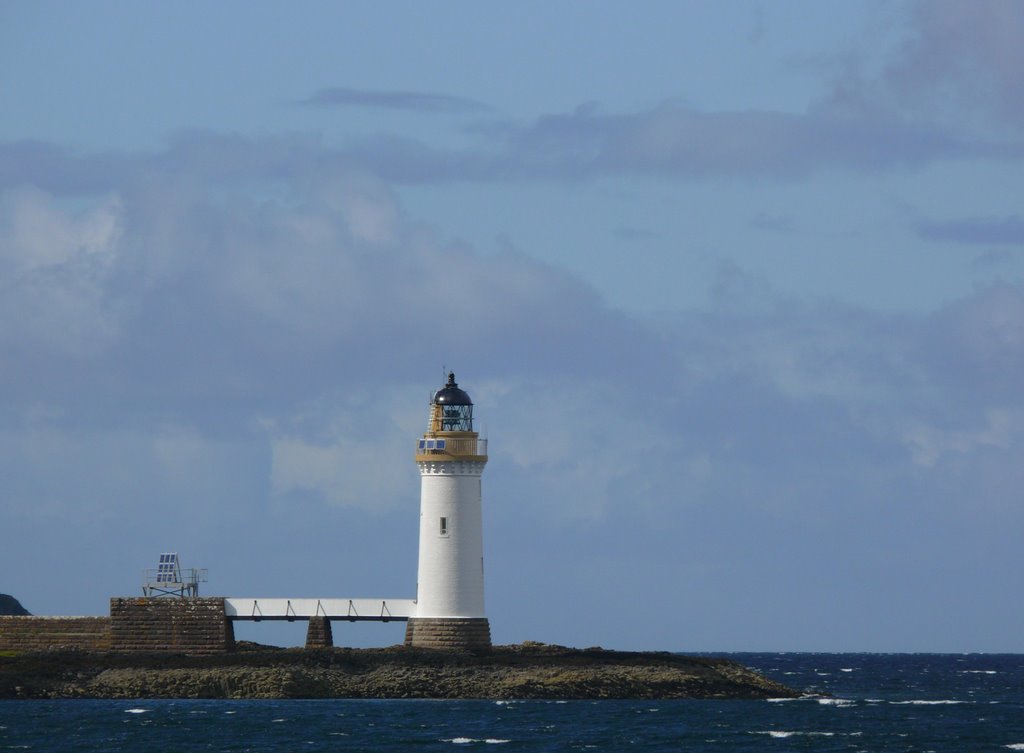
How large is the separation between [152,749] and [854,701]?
31.4 metres

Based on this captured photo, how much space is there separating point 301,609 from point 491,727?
11.0 metres

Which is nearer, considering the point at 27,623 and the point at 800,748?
the point at 800,748

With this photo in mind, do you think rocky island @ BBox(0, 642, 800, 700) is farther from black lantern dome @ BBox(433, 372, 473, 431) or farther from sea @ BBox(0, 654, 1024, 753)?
black lantern dome @ BBox(433, 372, 473, 431)

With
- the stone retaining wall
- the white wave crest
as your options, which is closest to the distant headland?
the stone retaining wall

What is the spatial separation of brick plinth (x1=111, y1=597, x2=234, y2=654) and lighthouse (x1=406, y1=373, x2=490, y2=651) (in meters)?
6.77

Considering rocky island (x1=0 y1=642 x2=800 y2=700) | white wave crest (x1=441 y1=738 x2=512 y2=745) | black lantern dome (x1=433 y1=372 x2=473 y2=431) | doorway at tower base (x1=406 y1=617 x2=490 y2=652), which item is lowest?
white wave crest (x1=441 y1=738 x2=512 y2=745)

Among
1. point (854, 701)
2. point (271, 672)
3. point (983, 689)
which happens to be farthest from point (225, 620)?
point (983, 689)

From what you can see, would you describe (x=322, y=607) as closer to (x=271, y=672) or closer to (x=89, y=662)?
(x=271, y=672)

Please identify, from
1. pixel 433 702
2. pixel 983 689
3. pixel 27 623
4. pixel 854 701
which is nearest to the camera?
pixel 433 702

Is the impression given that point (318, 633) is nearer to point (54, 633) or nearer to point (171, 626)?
A: point (171, 626)

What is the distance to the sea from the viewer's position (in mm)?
53656

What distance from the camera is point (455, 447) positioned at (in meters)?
62.9

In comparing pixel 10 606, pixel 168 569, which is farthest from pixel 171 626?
pixel 10 606

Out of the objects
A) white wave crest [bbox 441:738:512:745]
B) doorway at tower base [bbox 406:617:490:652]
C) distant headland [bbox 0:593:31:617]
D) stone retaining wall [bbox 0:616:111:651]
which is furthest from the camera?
distant headland [bbox 0:593:31:617]
